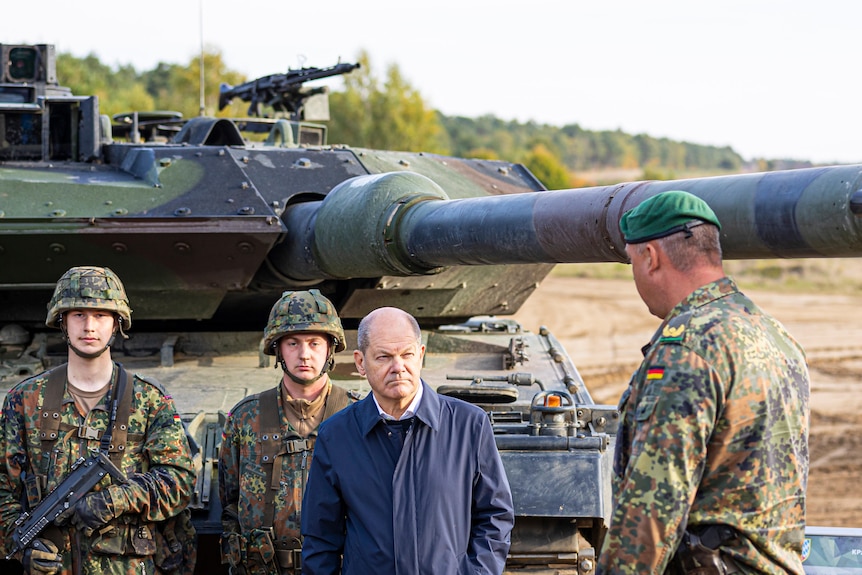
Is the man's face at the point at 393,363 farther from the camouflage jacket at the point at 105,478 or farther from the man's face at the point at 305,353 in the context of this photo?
the camouflage jacket at the point at 105,478

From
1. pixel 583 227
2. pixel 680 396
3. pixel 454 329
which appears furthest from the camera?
pixel 454 329

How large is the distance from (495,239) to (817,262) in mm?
31204

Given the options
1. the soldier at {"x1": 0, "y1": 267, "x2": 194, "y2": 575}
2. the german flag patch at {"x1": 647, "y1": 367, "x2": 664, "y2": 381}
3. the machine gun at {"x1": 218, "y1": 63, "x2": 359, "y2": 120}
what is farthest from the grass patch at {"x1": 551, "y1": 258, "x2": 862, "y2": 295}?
the german flag patch at {"x1": 647, "y1": 367, "x2": 664, "y2": 381}

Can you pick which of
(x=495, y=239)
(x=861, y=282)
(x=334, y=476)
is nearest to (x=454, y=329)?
(x=495, y=239)

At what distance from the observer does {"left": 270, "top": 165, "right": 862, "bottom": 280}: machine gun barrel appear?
359cm

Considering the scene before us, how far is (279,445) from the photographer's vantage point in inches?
195

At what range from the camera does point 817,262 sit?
34.2 meters

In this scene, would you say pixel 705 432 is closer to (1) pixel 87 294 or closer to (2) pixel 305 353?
(2) pixel 305 353

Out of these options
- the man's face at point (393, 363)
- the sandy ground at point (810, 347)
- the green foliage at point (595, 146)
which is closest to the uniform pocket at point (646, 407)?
the man's face at point (393, 363)

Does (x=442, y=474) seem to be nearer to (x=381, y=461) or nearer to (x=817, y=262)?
(x=381, y=461)

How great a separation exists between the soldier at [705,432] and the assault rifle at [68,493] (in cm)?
239

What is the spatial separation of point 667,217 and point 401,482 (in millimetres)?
1236

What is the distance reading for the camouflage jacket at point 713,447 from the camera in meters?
3.10

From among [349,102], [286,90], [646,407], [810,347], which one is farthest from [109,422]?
[349,102]
